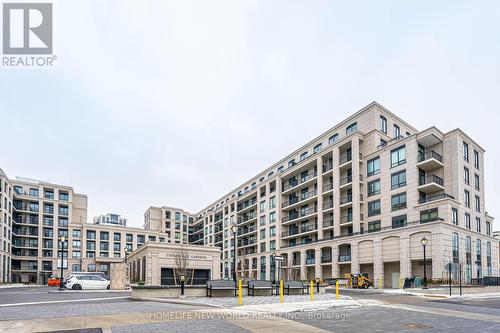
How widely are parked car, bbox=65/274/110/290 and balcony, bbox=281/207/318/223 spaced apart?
37.1m

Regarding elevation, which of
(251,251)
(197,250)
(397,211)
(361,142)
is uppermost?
(361,142)

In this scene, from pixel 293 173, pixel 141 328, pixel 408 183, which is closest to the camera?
pixel 141 328

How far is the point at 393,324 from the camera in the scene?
12406 millimetres

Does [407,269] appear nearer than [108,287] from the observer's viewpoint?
No

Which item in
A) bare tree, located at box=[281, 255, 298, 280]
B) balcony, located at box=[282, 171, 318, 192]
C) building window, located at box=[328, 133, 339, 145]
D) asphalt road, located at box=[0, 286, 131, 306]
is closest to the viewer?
asphalt road, located at box=[0, 286, 131, 306]

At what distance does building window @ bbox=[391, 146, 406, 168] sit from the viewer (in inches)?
1912

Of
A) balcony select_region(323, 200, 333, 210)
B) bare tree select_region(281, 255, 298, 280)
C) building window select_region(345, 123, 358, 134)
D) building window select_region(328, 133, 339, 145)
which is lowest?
bare tree select_region(281, 255, 298, 280)

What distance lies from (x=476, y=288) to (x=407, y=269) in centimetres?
826

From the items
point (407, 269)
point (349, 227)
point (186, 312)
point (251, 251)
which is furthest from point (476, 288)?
point (251, 251)

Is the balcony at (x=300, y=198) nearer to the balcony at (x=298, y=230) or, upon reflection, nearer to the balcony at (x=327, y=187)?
the balcony at (x=327, y=187)

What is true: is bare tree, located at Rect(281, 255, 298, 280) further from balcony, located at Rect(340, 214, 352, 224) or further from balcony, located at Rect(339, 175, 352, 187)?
balcony, located at Rect(339, 175, 352, 187)

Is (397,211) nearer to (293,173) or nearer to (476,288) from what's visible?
(476,288)

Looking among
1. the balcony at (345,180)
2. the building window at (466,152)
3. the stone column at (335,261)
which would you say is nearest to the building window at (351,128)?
the balcony at (345,180)

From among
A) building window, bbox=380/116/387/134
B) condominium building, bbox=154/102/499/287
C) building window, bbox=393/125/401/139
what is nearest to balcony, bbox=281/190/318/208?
condominium building, bbox=154/102/499/287
